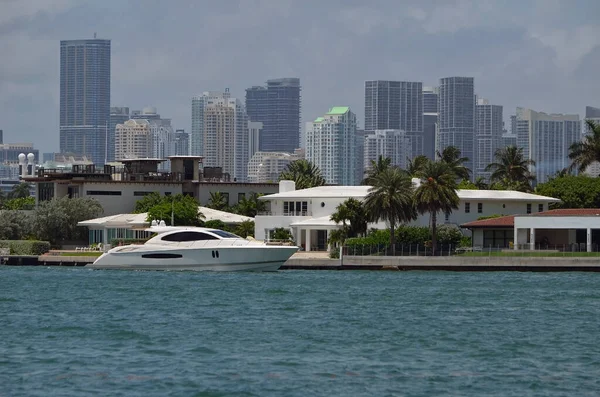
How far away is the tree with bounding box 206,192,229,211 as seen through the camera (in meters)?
124

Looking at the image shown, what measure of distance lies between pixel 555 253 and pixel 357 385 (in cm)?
5440

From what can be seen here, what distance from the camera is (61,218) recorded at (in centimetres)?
11112

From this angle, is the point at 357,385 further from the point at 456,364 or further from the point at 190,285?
the point at 190,285

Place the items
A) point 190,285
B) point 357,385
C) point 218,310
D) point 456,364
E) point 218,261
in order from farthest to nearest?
point 218,261, point 190,285, point 218,310, point 456,364, point 357,385

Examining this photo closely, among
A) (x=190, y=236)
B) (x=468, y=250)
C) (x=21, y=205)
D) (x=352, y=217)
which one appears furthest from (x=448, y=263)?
(x=21, y=205)

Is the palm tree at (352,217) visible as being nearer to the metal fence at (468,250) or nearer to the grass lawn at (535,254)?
the metal fence at (468,250)

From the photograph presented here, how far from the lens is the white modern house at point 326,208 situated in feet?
336

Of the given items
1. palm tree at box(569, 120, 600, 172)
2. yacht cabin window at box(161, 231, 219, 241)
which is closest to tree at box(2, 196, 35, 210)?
palm tree at box(569, 120, 600, 172)

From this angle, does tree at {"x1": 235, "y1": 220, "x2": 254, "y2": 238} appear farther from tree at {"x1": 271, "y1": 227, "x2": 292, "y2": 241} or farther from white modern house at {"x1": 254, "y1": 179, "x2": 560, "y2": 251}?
tree at {"x1": 271, "y1": 227, "x2": 292, "y2": 241}

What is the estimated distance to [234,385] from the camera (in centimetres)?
3547

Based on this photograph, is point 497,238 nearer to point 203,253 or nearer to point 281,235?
point 281,235

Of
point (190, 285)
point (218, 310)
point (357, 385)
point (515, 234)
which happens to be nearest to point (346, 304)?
point (218, 310)

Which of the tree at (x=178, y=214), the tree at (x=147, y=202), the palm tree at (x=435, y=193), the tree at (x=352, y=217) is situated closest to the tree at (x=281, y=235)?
the tree at (x=352, y=217)

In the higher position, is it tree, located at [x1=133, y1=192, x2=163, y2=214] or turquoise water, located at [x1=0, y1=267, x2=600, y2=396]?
tree, located at [x1=133, y1=192, x2=163, y2=214]
